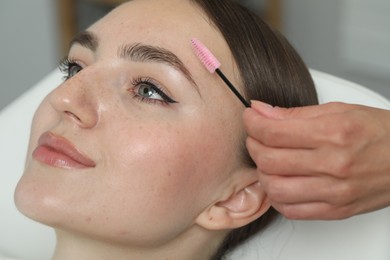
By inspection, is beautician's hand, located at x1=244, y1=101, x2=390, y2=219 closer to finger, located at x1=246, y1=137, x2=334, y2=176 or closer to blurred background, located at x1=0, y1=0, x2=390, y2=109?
finger, located at x1=246, y1=137, x2=334, y2=176

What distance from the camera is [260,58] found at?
1.36 metres

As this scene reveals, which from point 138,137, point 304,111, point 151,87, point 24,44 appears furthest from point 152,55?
point 24,44

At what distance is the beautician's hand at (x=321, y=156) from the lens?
3.48 feet

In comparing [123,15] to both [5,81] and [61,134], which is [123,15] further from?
[5,81]

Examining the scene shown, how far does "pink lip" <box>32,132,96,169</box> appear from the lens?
121cm

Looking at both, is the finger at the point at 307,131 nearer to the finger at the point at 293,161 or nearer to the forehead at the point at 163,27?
the finger at the point at 293,161

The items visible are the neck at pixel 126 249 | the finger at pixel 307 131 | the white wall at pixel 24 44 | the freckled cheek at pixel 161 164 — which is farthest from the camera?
the white wall at pixel 24 44

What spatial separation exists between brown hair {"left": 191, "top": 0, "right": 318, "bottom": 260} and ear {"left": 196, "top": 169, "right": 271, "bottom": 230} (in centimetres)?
4

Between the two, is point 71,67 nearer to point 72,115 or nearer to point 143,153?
point 72,115

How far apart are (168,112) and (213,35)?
186 mm

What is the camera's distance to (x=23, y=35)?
3227mm

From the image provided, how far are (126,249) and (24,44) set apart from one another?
213cm

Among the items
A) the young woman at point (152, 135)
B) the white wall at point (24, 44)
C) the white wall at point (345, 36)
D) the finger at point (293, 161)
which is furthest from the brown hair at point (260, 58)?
the white wall at point (24, 44)

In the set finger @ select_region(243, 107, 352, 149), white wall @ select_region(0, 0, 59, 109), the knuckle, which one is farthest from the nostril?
white wall @ select_region(0, 0, 59, 109)
